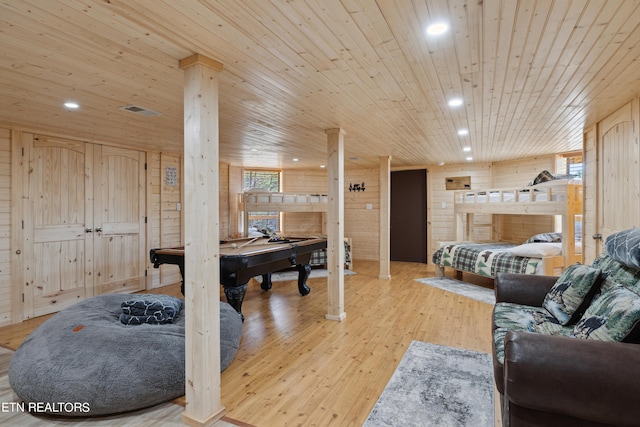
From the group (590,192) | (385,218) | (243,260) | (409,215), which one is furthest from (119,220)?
(590,192)

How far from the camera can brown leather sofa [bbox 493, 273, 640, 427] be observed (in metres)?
1.33

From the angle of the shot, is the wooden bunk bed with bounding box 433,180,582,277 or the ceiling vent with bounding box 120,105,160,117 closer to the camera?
the ceiling vent with bounding box 120,105,160,117

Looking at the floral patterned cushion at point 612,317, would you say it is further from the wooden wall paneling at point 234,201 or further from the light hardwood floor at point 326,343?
the wooden wall paneling at point 234,201

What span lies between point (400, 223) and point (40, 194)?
6674 mm

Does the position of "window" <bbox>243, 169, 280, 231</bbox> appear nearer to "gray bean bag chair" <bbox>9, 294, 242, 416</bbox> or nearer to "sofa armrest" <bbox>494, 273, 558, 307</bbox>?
"gray bean bag chair" <bbox>9, 294, 242, 416</bbox>

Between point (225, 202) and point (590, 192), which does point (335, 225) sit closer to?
point (590, 192)

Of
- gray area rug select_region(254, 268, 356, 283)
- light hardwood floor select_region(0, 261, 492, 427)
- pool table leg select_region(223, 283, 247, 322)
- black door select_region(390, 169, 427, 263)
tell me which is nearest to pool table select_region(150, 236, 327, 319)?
pool table leg select_region(223, 283, 247, 322)

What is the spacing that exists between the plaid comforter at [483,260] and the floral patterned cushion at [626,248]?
2.56 m

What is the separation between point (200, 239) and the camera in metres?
1.97

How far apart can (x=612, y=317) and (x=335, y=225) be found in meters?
2.52

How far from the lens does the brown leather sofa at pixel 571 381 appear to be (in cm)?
133

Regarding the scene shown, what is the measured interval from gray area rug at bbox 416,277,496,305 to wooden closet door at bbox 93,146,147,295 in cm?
471

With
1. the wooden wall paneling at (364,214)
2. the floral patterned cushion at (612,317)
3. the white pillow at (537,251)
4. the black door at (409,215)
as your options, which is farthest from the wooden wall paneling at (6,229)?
the black door at (409,215)

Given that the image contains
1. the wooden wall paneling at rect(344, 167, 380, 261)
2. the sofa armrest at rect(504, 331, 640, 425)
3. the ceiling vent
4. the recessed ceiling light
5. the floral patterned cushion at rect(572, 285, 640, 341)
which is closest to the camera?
the sofa armrest at rect(504, 331, 640, 425)
